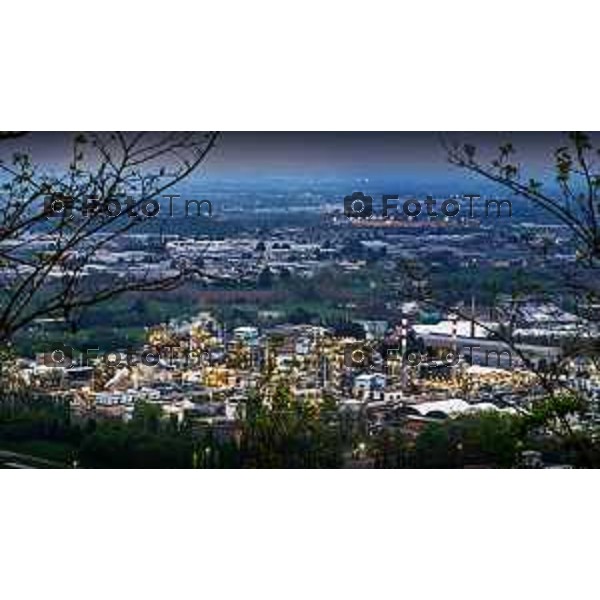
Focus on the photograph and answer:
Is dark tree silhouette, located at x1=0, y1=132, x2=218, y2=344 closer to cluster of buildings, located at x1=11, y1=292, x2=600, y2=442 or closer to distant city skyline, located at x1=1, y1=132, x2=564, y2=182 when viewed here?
distant city skyline, located at x1=1, y1=132, x2=564, y2=182

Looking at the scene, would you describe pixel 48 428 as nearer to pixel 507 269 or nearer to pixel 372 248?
pixel 372 248

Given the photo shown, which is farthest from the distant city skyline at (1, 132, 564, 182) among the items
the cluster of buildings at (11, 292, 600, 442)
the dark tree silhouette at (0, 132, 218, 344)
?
the cluster of buildings at (11, 292, 600, 442)

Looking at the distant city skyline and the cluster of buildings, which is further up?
the distant city skyline

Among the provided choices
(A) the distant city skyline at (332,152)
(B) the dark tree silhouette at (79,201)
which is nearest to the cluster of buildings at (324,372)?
(B) the dark tree silhouette at (79,201)

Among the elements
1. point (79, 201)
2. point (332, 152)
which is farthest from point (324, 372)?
point (79, 201)

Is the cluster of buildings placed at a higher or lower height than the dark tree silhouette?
lower

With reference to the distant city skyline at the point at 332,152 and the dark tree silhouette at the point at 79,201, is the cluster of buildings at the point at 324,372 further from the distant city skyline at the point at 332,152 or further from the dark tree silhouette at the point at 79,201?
the distant city skyline at the point at 332,152

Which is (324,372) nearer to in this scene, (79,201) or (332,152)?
(332,152)

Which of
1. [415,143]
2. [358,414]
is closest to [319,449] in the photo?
[358,414]

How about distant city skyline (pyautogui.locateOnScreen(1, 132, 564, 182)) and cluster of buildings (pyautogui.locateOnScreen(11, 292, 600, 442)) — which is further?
cluster of buildings (pyautogui.locateOnScreen(11, 292, 600, 442))

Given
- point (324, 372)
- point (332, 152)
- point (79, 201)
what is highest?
point (332, 152)

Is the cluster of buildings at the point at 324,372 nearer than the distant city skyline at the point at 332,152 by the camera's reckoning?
No
